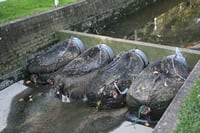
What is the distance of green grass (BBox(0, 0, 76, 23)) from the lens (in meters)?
10.3

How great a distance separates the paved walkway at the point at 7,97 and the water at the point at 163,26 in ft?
16.8

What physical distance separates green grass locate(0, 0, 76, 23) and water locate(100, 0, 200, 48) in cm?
267

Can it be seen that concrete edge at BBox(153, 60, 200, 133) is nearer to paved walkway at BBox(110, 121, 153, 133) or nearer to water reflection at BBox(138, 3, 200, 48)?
paved walkway at BBox(110, 121, 153, 133)

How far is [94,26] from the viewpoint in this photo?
43.1ft

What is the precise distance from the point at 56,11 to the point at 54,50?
1.79 m

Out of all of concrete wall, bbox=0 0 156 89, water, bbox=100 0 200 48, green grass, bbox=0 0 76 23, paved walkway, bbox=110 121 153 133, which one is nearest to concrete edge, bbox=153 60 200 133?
paved walkway, bbox=110 121 153 133

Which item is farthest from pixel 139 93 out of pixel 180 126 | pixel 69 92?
pixel 180 126

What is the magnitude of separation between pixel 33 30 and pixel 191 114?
6365 millimetres

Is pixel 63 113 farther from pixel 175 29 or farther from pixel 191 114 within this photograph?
pixel 175 29

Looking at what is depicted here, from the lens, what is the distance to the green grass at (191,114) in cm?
419

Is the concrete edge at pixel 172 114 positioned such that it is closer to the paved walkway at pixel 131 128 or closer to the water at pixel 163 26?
the paved walkway at pixel 131 128

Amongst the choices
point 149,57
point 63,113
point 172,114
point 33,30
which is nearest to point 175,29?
point 149,57

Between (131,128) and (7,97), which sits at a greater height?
(7,97)

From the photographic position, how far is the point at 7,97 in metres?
8.49
